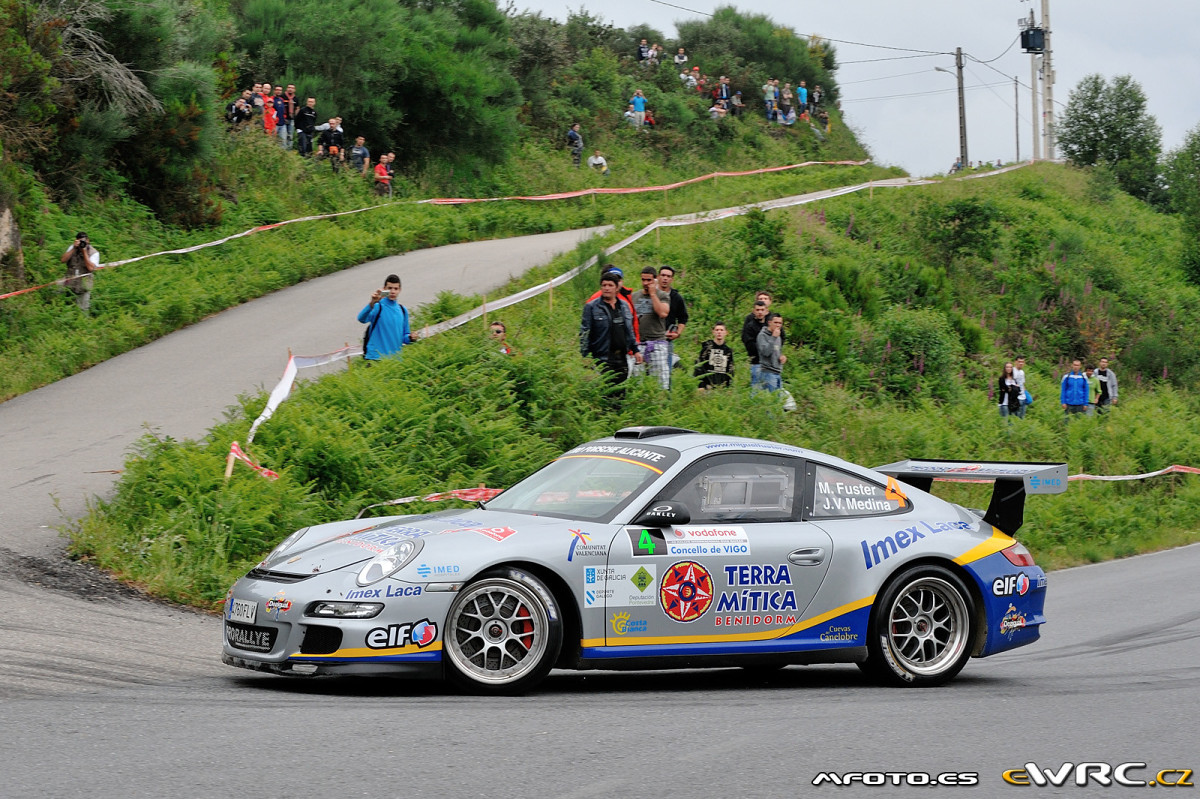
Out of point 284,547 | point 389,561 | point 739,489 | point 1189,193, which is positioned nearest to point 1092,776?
point 739,489

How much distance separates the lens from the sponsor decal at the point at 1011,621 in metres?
8.03

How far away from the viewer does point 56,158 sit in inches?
909

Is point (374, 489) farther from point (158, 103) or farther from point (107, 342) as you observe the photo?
point (158, 103)

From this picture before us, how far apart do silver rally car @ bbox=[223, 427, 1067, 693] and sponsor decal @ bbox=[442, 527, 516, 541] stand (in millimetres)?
20

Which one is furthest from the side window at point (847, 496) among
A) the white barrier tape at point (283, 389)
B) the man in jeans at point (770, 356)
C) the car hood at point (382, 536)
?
the man in jeans at point (770, 356)

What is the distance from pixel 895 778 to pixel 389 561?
113 inches

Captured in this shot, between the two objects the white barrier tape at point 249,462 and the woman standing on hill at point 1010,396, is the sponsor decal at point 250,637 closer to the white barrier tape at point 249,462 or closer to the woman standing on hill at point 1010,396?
the white barrier tape at point 249,462

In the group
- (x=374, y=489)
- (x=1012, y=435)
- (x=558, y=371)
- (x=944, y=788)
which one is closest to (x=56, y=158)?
(x=558, y=371)

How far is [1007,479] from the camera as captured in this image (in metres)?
8.47

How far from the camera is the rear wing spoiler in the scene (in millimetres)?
8430

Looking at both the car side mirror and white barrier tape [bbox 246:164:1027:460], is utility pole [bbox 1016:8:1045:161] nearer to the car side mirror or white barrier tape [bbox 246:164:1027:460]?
white barrier tape [bbox 246:164:1027:460]

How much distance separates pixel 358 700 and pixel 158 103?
20.2 meters

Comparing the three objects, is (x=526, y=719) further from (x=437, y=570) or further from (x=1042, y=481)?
(x=1042, y=481)

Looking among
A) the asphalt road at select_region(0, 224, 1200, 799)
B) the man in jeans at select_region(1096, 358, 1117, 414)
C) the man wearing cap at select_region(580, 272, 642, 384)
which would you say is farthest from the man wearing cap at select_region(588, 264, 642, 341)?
the man in jeans at select_region(1096, 358, 1117, 414)
